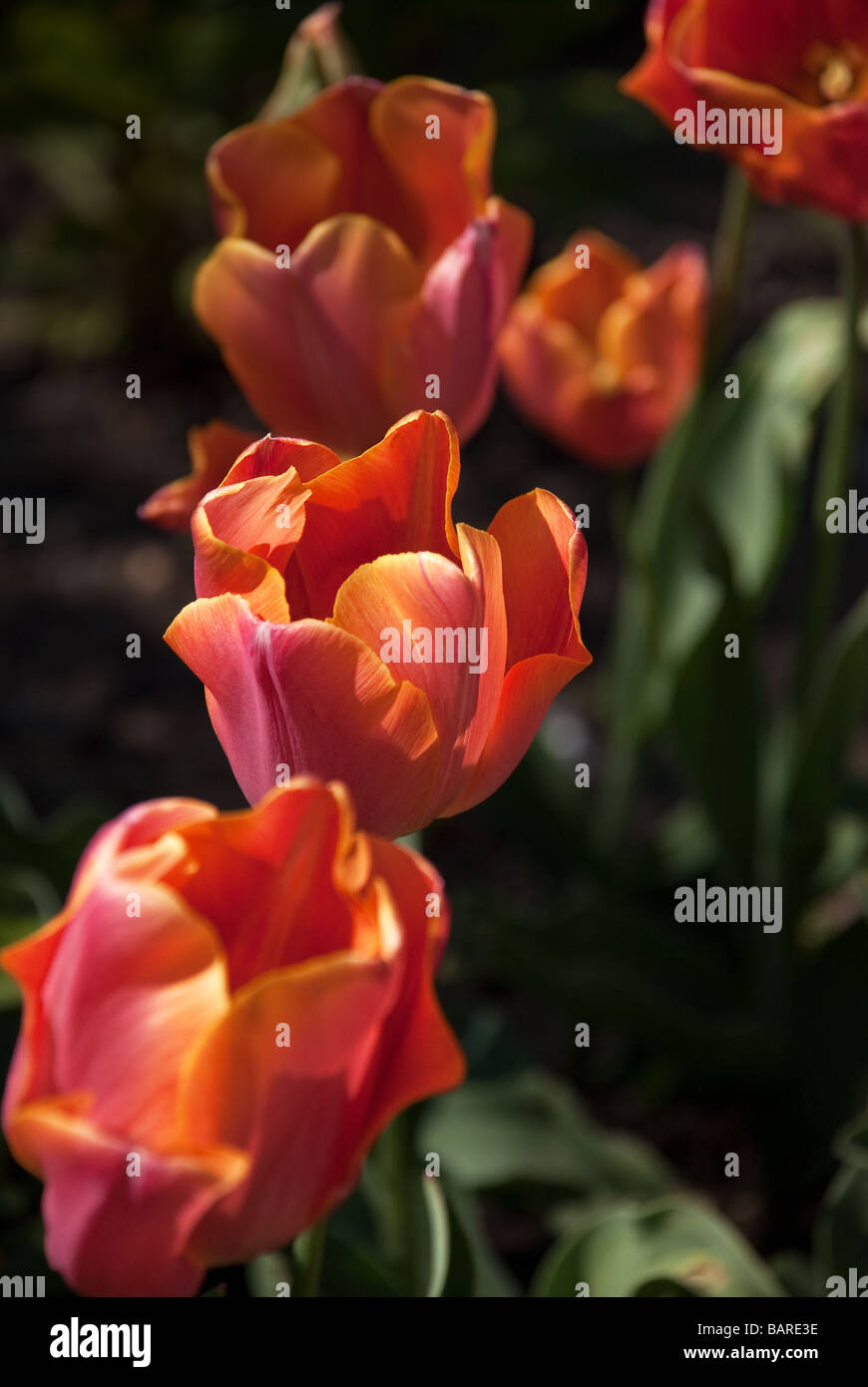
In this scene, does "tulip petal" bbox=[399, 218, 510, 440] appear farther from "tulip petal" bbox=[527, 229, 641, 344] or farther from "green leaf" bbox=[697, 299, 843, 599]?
"tulip petal" bbox=[527, 229, 641, 344]

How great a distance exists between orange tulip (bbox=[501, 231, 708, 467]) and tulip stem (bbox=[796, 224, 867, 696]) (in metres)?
0.23

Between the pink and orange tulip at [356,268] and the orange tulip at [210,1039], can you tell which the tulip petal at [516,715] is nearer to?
the orange tulip at [210,1039]

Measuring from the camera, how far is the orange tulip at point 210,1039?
0.36 metres

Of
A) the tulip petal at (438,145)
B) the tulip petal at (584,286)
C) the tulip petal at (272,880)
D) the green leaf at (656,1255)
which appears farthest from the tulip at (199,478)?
the tulip petal at (584,286)

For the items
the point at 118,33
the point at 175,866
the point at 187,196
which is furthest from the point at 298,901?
Answer: the point at 187,196

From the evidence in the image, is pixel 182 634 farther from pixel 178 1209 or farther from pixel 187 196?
pixel 187 196

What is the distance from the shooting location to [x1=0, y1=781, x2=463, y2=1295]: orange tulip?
1.18ft

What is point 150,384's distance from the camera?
2455 millimetres

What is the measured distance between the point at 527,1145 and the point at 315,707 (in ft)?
2.26

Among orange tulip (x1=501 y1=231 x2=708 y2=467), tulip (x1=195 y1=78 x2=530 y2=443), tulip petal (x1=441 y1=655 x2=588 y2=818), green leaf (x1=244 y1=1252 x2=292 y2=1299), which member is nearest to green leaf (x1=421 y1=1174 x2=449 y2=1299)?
green leaf (x1=244 y1=1252 x2=292 y2=1299)

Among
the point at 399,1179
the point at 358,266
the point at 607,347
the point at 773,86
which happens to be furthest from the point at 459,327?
the point at 607,347

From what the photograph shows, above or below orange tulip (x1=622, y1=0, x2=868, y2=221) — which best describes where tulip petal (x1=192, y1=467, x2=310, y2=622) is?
below

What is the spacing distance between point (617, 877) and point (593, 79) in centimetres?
150
